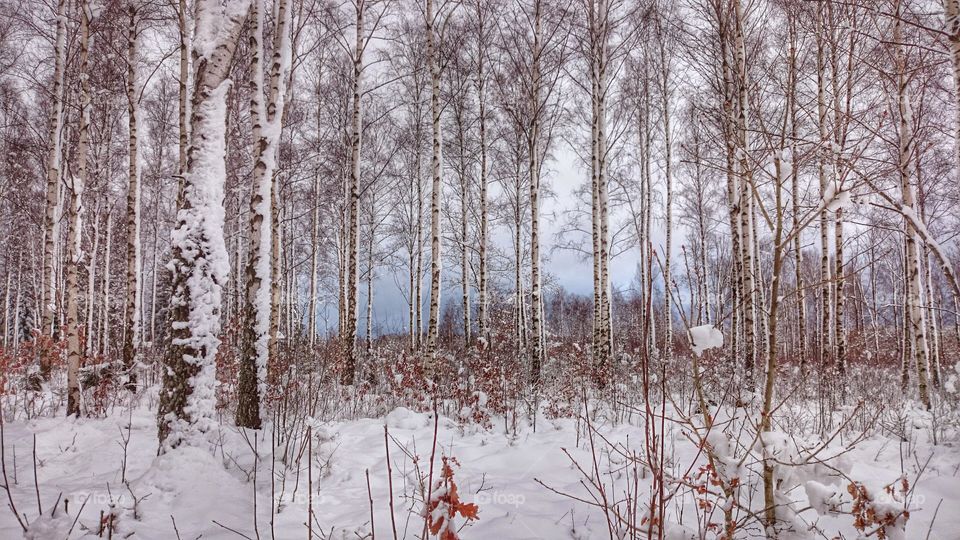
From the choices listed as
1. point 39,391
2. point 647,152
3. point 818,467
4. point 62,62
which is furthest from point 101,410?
point 647,152

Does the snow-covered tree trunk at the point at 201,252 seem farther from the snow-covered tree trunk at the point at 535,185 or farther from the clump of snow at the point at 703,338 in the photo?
the snow-covered tree trunk at the point at 535,185

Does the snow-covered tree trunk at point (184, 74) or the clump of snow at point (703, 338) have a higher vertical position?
the snow-covered tree trunk at point (184, 74)

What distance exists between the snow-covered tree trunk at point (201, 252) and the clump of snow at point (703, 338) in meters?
3.65

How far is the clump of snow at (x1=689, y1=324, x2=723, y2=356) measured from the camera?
1.54 m

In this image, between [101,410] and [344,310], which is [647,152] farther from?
[101,410]

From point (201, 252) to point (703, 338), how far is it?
3.75 m

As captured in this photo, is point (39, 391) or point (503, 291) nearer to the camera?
point (39, 391)

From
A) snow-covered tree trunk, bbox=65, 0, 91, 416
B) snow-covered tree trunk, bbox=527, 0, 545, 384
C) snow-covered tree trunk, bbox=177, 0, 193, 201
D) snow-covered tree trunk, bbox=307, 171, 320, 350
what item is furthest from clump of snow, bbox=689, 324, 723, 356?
snow-covered tree trunk, bbox=307, 171, 320, 350

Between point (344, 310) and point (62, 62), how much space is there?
783 cm

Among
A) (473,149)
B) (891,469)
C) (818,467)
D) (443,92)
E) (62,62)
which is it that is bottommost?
(891,469)

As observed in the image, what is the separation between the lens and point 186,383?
136 inches

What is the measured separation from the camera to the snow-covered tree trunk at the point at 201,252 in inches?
135

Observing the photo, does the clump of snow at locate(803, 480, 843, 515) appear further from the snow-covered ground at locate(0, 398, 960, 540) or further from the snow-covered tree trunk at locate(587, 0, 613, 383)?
the snow-covered tree trunk at locate(587, 0, 613, 383)

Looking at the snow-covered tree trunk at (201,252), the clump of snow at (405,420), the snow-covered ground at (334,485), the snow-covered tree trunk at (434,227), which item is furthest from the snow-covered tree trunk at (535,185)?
the snow-covered tree trunk at (201,252)
